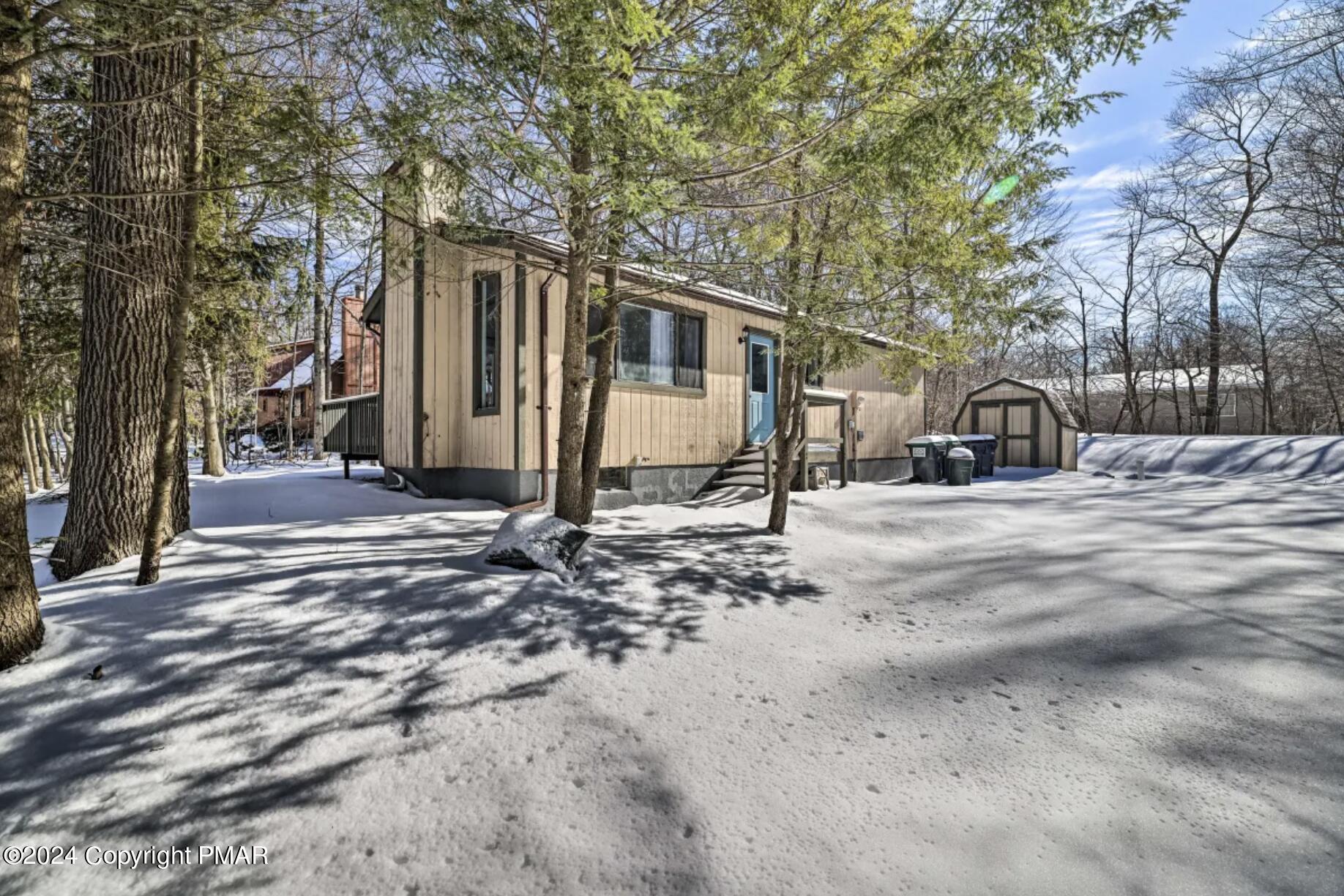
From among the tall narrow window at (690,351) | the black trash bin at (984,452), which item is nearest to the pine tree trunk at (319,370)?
the tall narrow window at (690,351)

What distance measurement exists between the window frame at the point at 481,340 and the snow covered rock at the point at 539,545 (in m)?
3.09

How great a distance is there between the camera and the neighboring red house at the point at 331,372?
17062mm

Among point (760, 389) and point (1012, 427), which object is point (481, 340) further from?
point (1012, 427)

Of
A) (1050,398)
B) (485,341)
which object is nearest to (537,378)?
(485,341)

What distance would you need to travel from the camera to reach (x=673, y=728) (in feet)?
8.32

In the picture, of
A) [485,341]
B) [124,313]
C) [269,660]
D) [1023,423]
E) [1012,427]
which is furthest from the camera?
[1012,427]

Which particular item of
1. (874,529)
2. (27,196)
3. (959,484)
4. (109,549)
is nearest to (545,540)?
(109,549)

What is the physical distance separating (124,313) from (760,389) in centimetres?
813

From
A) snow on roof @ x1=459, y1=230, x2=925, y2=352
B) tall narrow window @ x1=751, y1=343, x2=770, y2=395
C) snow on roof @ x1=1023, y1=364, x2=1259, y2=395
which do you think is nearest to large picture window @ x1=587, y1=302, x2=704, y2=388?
snow on roof @ x1=459, y1=230, x2=925, y2=352

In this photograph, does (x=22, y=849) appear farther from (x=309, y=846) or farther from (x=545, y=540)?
(x=545, y=540)

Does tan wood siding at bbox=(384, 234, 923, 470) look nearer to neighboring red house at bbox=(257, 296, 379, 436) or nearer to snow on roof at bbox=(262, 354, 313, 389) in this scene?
neighboring red house at bbox=(257, 296, 379, 436)

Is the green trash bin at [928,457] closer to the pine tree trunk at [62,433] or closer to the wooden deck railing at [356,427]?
the wooden deck railing at [356,427]

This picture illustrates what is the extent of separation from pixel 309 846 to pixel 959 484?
12041mm

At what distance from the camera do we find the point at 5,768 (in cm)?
204
